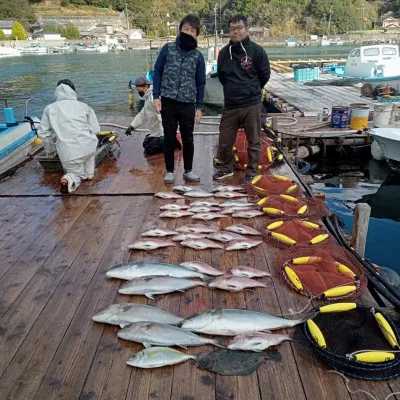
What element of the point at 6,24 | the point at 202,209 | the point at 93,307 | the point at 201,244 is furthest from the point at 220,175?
the point at 6,24

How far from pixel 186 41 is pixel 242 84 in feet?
3.02

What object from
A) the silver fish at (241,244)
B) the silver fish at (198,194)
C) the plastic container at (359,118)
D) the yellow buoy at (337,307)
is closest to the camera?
the yellow buoy at (337,307)

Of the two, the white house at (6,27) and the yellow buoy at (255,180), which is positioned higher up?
the white house at (6,27)

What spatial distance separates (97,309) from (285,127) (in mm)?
9891

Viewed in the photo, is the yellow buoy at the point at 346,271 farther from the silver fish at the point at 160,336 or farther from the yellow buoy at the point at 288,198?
the yellow buoy at the point at 288,198

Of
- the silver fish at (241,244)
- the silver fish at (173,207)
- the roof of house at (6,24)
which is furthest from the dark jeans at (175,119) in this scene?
the roof of house at (6,24)

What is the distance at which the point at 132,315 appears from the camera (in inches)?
102

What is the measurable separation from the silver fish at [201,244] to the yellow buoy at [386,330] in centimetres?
158

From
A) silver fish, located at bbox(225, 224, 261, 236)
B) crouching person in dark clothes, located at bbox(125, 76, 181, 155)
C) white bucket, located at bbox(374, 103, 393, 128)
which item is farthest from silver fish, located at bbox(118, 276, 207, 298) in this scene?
white bucket, located at bbox(374, 103, 393, 128)

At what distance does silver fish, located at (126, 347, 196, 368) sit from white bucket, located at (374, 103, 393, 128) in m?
10.1

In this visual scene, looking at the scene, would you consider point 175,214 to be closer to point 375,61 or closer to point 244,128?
point 244,128

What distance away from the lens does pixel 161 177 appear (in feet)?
19.1

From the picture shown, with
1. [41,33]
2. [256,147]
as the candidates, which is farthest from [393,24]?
[256,147]

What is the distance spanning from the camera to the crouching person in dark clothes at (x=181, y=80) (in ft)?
15.0
